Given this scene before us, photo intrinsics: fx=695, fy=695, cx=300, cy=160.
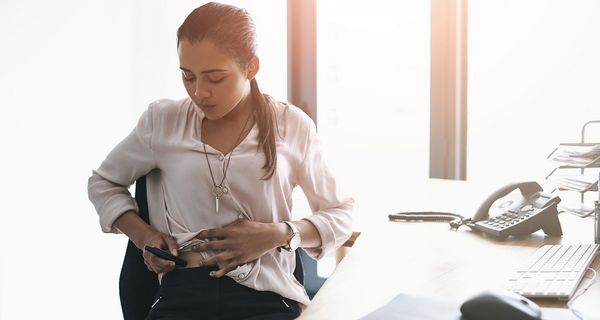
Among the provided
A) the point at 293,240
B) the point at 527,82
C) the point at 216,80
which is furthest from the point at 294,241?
the point at 527,82

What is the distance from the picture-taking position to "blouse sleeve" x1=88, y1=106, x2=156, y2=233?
157cm

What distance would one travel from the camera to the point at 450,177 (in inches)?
126

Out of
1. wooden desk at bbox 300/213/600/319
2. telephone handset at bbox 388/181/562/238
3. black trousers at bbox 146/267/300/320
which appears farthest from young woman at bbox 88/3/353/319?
telephone handset at bbox 388/181/562/238

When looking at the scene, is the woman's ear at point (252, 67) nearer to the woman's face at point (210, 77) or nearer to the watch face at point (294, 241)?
the woman's face at point (210, 77)

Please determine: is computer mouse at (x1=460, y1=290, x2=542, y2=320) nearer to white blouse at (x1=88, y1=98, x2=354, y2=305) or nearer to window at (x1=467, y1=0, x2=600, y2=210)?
white blouse at (x1=88, y1=98, x2=354, y2=305)

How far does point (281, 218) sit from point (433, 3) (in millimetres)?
1869

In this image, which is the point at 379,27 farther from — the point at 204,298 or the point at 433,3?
the point at 204,298

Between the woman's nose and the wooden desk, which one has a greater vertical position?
the woman's nose

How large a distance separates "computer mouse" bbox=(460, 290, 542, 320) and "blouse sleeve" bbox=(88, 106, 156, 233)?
84 cm

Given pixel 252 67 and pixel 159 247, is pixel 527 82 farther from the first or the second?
pixel 159 247

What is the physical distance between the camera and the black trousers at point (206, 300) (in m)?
1.43

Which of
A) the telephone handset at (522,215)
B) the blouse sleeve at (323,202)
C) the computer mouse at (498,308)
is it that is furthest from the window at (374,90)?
the computer mouse at (498,308)

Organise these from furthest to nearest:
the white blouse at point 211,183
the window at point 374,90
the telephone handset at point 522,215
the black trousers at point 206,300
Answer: the window at point 374,90 → the telephone handset at point 522,215 → the white blouse at point 211,183 → the black trousers at point 206,300

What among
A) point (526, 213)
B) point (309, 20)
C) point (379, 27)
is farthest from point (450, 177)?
point (526, 213)
